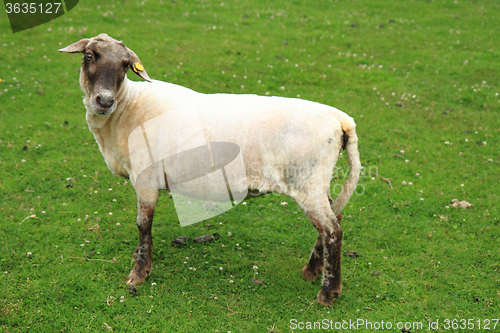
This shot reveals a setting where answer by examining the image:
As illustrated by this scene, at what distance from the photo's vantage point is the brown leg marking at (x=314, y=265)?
Answer: 21.1ft

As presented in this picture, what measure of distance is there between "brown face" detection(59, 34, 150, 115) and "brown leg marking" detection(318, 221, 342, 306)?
139 inches

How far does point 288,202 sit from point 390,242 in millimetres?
2273

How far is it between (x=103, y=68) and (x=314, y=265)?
14.4 feet

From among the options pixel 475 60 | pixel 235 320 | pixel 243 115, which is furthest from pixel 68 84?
pixel 475 60

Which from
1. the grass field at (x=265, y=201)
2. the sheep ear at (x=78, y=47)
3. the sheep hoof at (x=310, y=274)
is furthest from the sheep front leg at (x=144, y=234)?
the sheep hoof at (x=310, y=274)

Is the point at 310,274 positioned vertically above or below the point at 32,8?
below

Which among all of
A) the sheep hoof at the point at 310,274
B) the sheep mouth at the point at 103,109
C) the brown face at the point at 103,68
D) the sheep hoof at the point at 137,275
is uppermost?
the brown face at the point at 103,68

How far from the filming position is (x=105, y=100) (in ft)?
17.3

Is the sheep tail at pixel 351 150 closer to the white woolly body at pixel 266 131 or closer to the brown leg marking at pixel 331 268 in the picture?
the white woolly body at pixel 266 131

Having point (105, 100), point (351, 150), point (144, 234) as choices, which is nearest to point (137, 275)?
point (144, 234)

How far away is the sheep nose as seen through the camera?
527 cm

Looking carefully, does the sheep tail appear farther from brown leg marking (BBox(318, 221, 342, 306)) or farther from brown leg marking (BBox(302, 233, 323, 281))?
brown leg marking (BBox(302, 233, 323, 281))

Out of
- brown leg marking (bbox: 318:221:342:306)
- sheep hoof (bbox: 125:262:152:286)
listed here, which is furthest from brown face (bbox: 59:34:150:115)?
brown leg marking (bbox: 318:221:342:306)

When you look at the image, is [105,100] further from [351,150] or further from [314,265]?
[314,265]
